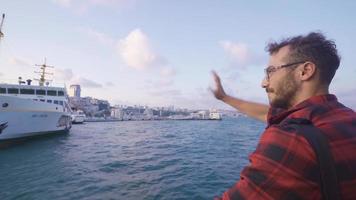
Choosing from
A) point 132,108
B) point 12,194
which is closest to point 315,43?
point 12,194

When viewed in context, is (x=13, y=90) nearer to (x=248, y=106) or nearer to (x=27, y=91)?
(x=27, y=91)

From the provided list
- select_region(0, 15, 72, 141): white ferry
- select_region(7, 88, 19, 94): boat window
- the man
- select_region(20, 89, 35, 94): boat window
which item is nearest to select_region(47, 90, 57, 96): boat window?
select_region(0, 15, 72, 141): white ferry

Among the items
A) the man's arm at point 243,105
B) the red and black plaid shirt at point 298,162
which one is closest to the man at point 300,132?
the red and black plaid shirt at point 298,162

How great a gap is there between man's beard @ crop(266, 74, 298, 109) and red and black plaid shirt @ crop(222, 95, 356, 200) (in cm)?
22

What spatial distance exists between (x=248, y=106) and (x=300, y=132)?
6.90 ft

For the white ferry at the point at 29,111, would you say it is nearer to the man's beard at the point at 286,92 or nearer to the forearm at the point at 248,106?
the forearm at the point at 248,106

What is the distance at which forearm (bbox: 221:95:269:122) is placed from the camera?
3100 mm

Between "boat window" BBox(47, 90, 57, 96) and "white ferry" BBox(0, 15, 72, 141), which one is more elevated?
"boat window" BBox(47, 90, 57, 96)

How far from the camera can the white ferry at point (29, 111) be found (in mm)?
20984

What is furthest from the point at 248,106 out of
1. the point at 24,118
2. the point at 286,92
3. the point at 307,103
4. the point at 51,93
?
the point at 51,93

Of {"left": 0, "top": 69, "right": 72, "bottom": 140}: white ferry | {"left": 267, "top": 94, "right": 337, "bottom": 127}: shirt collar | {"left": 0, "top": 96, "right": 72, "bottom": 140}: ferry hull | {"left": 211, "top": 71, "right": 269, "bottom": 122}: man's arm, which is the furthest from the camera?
{"left": 0, "top": 69, "right": 72, "bottom": 140}: white ferry

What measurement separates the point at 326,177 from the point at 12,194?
11.1 metres

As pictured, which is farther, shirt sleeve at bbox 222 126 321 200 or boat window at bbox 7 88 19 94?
boat window at bbox 7 88 19 94

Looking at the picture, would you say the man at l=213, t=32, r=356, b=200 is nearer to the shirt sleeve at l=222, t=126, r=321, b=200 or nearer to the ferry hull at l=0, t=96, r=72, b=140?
the shirt sleeve at l=222, t=126, r=321, b=200
